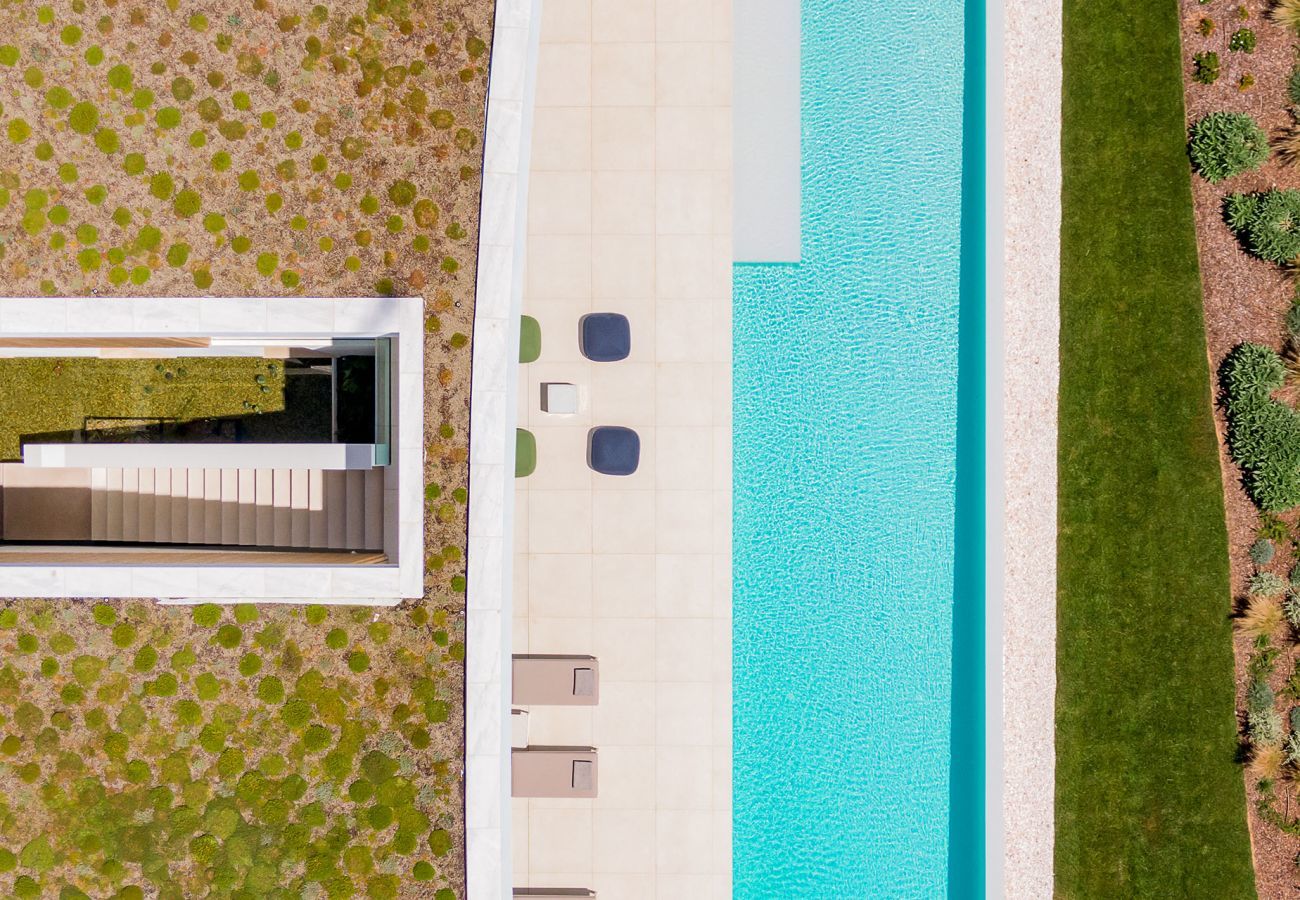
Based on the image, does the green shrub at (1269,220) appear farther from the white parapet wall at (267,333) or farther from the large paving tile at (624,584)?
the white parapet wall at (267,333)

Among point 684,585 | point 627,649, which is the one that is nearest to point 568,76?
point 684,585

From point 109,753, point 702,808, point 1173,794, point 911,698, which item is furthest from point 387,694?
point 1173,794

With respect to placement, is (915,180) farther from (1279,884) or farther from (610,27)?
(1279,884)

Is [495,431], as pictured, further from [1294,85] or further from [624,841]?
[1294,85]

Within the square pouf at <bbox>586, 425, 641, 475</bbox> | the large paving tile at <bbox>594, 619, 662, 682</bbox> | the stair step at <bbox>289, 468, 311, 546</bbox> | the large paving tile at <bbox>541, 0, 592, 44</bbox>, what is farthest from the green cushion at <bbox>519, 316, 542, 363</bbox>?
the large paving tile at <bbox>541, 0, 592, 44</bbox>

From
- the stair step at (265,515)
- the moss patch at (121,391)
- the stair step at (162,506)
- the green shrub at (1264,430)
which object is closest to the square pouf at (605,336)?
the moss patch at (121,391)

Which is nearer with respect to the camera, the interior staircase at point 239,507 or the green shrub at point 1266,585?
the interior staircase at point 239,507

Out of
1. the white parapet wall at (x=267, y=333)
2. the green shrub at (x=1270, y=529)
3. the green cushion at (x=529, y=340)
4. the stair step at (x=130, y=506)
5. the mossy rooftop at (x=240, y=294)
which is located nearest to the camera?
the white parapet wall at (x=267, y=333)
